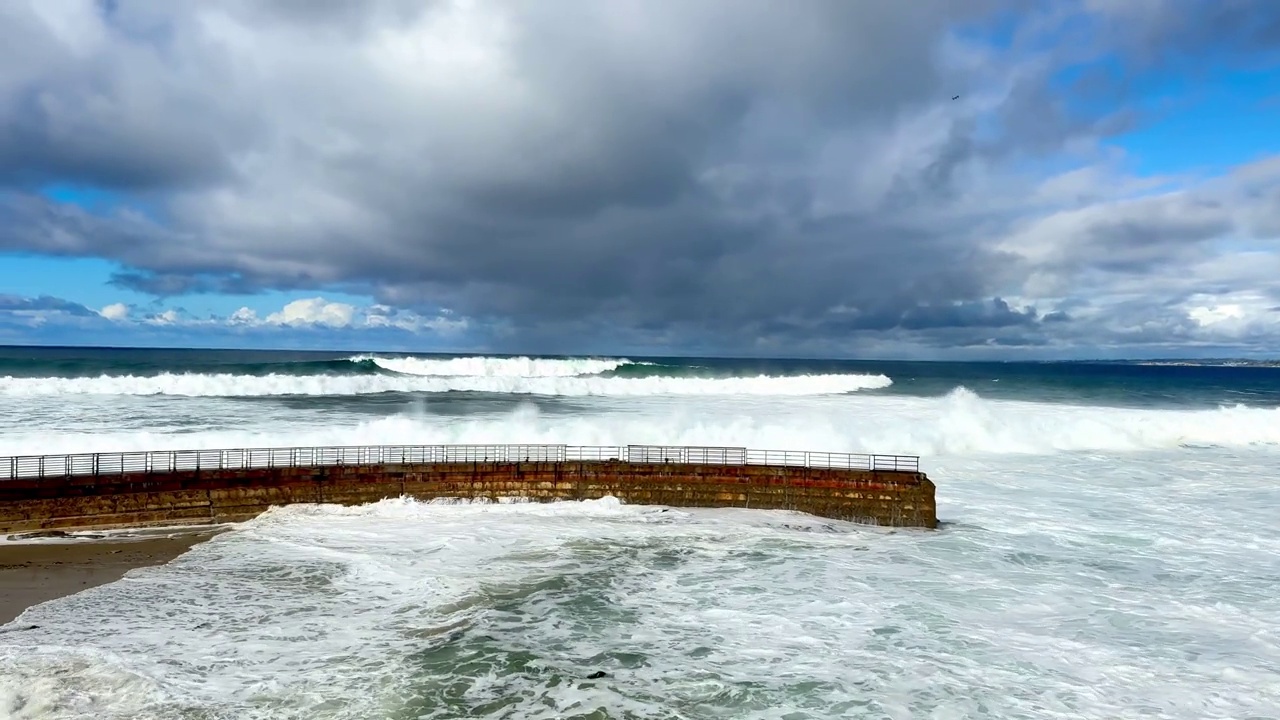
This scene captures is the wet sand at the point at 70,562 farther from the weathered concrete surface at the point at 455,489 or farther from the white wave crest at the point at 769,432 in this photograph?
the white wave crest at the point at 769,432

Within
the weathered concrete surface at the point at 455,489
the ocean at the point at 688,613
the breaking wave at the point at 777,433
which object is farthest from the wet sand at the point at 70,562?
the breaking wave at the point at 777,433

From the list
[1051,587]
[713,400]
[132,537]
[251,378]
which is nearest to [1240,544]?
[1051,587]

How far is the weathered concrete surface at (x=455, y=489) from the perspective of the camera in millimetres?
18641

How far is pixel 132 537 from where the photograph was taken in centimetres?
1805

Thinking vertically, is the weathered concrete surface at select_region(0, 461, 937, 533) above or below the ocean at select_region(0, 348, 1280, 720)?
above

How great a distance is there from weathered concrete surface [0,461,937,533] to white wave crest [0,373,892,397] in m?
34.0

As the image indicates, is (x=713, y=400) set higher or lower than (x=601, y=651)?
higher

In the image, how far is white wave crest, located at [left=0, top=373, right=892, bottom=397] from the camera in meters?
49.6

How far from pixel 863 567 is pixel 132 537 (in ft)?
60.6

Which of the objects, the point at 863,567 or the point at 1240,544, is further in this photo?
the point at 1240,544

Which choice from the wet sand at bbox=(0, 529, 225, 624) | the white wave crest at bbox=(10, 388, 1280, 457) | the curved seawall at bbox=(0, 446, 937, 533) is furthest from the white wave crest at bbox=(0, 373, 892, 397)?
the wet sand at bbox=(0, 529, 225, 624)

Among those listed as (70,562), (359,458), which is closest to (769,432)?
(359,458)

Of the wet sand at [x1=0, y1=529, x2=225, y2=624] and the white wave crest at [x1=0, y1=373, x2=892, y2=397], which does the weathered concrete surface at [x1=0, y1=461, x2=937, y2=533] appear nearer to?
the wet sand at [x1=0, y1=529, x2=225, y2=624]

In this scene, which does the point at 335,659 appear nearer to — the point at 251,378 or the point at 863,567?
the point at 863,567
